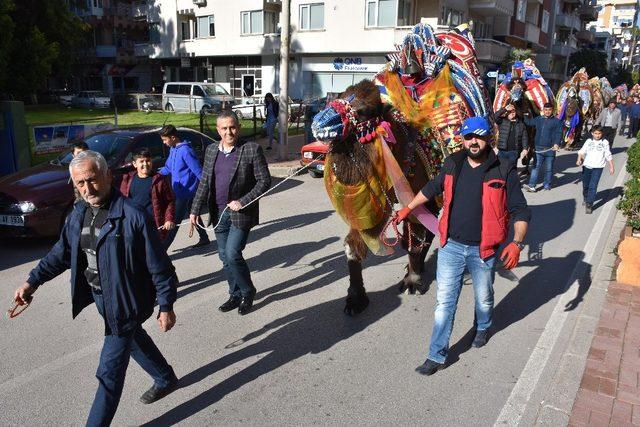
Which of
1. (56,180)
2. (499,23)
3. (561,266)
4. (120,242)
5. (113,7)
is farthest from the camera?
(113,7)

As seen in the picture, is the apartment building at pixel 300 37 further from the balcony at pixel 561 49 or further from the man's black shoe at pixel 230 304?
the man's black shoe at pixel 230 304

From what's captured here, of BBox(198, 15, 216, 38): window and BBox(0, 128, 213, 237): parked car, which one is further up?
BBox(198, 15, 216, 38): window

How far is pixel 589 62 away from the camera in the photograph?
49.4m

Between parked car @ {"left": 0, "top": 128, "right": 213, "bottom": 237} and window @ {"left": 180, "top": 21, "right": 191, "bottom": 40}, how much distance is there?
32.8 metres

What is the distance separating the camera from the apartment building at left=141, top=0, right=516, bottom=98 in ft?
94.9

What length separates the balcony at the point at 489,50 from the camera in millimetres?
30594

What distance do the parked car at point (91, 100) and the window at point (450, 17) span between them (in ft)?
68.2

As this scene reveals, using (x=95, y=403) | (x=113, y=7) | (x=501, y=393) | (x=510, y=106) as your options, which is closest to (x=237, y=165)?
(x=95, y=403)

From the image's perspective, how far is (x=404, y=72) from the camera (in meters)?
5.99

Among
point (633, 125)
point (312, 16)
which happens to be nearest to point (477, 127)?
point (633, 125)

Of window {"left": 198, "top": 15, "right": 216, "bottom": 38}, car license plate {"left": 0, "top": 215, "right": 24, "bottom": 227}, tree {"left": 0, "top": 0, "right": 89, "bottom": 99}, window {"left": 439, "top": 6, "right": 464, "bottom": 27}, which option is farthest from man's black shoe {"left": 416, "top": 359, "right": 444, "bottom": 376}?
window {"left": 198, "top": 15, "right": 216, "bottom": 38}

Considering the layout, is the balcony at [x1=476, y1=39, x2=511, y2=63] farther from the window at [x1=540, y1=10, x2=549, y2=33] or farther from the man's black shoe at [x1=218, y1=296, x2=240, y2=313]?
the man's black shoe at [x1=218, y1=296, x2=240, y2=313]

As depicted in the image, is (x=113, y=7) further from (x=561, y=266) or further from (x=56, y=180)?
(x=561, y=266)

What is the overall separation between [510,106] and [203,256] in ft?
22.0
